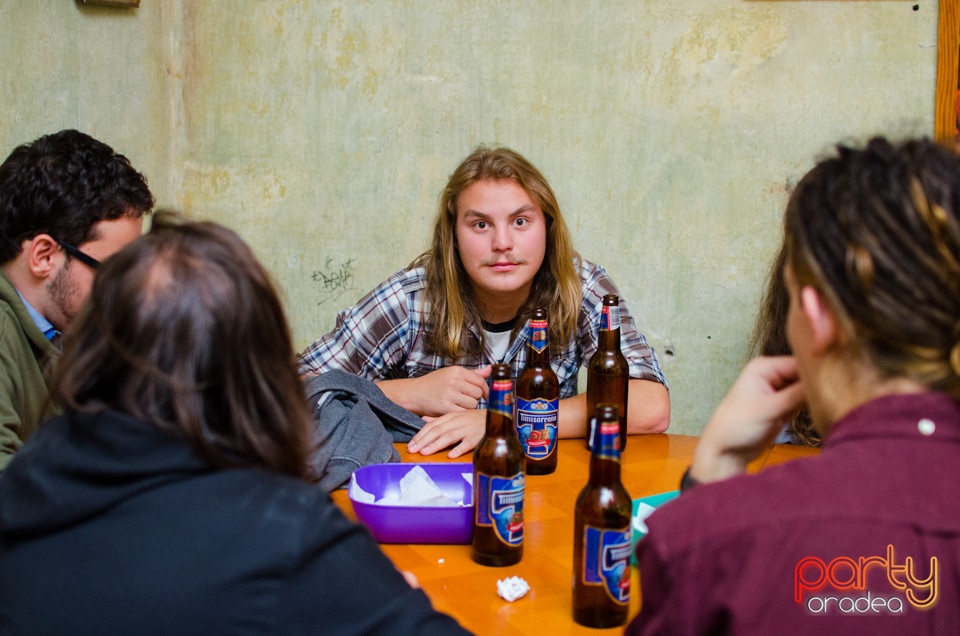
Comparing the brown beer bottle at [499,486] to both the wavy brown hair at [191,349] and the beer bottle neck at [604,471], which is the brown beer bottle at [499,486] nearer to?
the beer bottle neck at [604,471]

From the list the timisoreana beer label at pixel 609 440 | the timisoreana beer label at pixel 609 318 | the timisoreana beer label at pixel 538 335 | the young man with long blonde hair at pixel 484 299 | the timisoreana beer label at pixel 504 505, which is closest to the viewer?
the timisoreana beer label at pixel 609 440

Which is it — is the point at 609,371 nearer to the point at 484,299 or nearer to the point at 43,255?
the point at 484,299

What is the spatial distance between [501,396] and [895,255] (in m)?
0.59

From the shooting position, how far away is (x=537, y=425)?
1.58m

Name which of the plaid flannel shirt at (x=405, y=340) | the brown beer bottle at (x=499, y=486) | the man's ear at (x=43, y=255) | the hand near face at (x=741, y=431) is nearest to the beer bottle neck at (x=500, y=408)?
the brown beer bottle at (x=499, y=486)

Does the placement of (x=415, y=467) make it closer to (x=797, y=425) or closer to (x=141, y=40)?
(x=797, y=425)

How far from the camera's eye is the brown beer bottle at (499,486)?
1181 mm

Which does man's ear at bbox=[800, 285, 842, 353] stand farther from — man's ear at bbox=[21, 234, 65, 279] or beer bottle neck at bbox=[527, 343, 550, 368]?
man's ear at bbox=[21, 234, 65, 279]

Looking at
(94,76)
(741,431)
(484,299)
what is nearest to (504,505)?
(741,431)

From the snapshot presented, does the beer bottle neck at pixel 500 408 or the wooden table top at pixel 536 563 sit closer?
the wooden table top at pixel 536 563

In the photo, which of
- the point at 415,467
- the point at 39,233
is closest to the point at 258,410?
the point at 415,467

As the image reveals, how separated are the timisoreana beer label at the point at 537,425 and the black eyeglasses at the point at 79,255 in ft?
3.14

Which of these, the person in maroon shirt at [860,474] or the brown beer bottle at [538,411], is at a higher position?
the person in maroon shirt at [860,474]

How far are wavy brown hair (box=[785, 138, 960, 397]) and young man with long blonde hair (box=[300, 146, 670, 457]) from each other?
1.20 m
